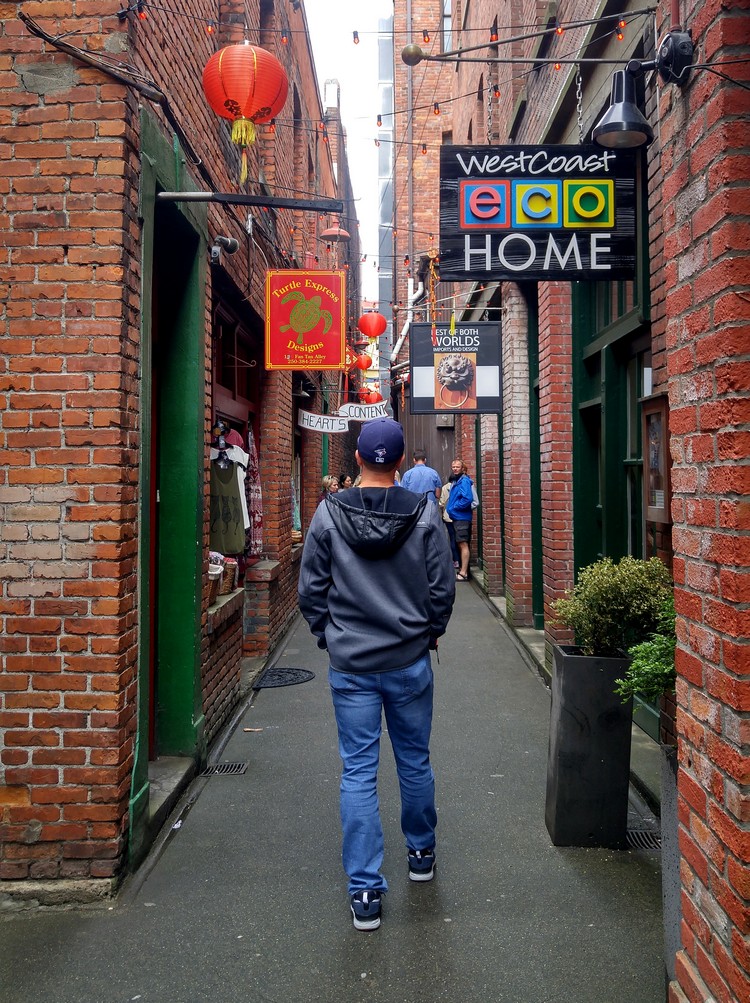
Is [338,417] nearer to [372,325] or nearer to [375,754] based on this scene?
[372,325]

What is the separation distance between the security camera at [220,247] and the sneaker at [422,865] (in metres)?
3.84

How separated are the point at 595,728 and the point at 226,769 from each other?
7.76ft

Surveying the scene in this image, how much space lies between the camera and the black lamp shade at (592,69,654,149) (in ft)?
13.4

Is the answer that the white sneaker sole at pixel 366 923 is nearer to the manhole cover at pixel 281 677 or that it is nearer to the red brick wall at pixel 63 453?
the red brick wall at pixel 63 453

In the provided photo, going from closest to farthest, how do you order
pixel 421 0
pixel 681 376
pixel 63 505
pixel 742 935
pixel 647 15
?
1. pixel 742 935
2. pixel 681 376
3. pixel 63 505
4. pixel 647 15
5. pixel 421 0

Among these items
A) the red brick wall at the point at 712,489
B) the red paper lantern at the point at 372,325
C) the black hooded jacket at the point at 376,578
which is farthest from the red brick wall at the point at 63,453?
the red paper lantern at the point at 372,325

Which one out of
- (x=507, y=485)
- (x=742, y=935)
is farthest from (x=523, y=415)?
(x=742, y=935)

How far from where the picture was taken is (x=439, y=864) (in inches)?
145

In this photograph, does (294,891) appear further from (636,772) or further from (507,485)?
(507,485)

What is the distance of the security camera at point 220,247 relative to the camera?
5289 millimetres

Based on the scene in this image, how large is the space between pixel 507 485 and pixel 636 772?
17.1ft

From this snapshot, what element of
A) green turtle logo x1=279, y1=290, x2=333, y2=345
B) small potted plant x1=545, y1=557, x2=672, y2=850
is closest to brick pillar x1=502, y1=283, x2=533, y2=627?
green turtle logo x1=279, y1=290, x2=333, y2=345

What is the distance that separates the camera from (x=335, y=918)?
3.22 metres

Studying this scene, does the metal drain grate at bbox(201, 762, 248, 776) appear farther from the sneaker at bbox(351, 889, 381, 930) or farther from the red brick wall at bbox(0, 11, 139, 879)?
the sneaker at bbox(351, 889, 381, 930)
